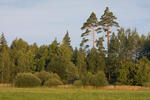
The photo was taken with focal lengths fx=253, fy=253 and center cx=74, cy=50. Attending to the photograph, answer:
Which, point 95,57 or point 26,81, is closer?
point 26,81

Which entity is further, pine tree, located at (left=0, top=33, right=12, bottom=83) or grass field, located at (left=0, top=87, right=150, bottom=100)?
pine tree, located at (left=0, top=33, right=12, bottom=83)

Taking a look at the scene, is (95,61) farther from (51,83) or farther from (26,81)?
(26,81)

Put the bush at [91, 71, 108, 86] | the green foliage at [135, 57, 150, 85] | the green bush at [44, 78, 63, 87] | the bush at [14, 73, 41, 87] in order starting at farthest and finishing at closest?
the green foliage at [135, 57, 150, 85]
the green bush at [44, 78, 63, 87]
the bush at [91, 71, 108, 86]
the bush at [14, 73, 41, 87]

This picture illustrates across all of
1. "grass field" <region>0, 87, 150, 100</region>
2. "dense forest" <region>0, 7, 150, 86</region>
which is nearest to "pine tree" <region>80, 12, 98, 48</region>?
"dense forest" <region>0, 7, 150, 86</region>

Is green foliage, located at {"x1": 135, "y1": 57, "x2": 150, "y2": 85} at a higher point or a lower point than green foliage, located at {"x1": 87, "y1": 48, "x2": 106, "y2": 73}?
lower

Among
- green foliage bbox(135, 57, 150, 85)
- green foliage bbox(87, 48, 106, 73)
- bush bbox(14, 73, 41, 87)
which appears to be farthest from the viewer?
green foliage bbox(87, 48, 106, 73)

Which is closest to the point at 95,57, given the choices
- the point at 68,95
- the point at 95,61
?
the point at 95,61

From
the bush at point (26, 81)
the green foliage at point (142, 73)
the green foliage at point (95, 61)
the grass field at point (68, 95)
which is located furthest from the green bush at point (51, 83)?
the grass field at point (68, 95)

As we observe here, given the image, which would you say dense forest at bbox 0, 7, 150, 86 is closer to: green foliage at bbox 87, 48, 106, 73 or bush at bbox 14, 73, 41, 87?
green foliage at bbox 87, 48, 106, 73

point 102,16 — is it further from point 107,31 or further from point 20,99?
point 20,99

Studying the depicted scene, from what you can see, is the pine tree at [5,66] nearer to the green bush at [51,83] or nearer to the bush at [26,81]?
the bush at [26,81]

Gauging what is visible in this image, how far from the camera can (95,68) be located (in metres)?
67.8

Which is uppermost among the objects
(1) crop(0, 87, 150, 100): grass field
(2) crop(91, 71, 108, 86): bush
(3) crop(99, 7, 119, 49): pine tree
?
(3) crop(99, 7, 119, 49): pine tree

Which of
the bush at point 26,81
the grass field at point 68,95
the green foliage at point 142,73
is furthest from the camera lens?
the green foliage at point 142,73
